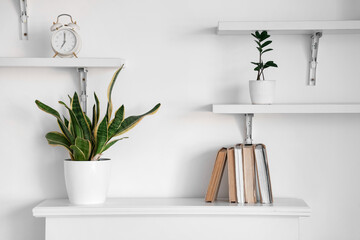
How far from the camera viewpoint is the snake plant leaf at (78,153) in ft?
5.81

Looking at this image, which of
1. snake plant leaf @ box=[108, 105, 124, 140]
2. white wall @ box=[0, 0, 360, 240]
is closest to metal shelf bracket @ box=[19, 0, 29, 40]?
white wall @ box=[0, 0, 360, 240]

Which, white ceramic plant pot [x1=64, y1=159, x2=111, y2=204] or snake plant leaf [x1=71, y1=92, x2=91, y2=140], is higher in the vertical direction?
snake plant leaf [x1=71, y1=92, x2=91, y2=140]

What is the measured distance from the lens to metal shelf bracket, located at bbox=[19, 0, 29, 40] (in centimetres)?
196

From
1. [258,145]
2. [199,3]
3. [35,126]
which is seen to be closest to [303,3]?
[199,3]

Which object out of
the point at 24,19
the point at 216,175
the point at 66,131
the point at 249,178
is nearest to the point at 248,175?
the point at 249,178

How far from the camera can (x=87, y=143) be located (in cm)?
177

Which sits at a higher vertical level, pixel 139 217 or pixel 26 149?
pixel 26 149

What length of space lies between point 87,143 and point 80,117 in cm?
11

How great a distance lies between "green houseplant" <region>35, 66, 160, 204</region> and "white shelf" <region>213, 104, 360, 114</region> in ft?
0.97

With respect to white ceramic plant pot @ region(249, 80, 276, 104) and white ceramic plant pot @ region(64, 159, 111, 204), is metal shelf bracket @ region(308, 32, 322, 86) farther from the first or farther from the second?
white ceramic plant pot @ region(64, 159, 111, 204)

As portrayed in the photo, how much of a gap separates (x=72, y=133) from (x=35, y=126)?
246mm

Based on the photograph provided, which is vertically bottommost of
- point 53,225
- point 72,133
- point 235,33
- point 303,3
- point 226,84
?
point 53,225

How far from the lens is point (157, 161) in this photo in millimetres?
1983

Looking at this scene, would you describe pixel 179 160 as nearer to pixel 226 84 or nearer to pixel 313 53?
pixel 226 84
